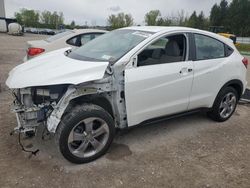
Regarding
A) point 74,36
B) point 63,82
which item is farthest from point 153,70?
point 74,36

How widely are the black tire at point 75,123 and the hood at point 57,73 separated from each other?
391 millimetres

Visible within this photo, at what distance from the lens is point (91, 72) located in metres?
3.01

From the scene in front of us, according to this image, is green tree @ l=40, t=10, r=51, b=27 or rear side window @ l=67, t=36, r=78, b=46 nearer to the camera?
rear side window @ l=67, t=36, r=78, b=46

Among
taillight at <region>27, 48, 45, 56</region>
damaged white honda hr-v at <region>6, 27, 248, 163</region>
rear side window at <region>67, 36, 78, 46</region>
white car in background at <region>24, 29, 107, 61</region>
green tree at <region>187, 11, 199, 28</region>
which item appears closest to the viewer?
damaged white honda hr-v at <region>6, 27, 248, 163</region>

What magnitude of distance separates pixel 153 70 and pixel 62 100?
131 cm

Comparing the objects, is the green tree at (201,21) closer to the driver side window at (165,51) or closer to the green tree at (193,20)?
the green tree at (193,20)

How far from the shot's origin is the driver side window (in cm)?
350

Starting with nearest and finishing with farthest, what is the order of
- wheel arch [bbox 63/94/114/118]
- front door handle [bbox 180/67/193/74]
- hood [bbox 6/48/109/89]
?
hood [bbox 6/48/109/89] → wheel arch [bbox 63/94/114/118] → front door handle [bbox 180/67/193/74]

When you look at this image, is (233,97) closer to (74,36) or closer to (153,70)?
(153,70)

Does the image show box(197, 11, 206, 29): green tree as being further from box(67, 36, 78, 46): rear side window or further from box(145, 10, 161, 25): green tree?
box(67, 36, 78, 46): rear side window

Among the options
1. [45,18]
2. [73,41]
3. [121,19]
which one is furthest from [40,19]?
[73,41]

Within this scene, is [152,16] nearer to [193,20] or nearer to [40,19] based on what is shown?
[193,20]

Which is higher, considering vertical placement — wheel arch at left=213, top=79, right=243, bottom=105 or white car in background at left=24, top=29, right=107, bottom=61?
white car in background at left=24, top=29, right=107, bottom=61

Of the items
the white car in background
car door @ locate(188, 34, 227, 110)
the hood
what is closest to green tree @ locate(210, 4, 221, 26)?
the white car in background
